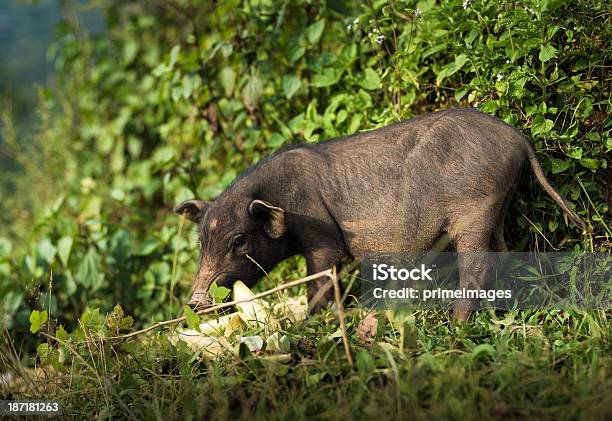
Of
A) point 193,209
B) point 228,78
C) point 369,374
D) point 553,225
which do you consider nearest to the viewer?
point 369,374

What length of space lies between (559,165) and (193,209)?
1948 millimetres

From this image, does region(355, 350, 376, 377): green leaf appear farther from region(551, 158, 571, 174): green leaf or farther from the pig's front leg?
region(551, 158, 571, 174): green leaf

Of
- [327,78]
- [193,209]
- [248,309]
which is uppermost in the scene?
[327,78]

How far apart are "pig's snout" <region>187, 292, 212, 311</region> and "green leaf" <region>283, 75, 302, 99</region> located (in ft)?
5.84

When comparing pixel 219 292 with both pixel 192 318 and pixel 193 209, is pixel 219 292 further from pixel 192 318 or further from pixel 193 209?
pixel 193 209

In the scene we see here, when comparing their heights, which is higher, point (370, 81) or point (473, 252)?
point (370, 81)

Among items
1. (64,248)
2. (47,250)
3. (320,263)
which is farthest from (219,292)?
(47,250)

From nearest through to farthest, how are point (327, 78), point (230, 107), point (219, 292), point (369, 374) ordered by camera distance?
point (369, 374) < point (219, 292) < point (327, 78) < point (230, 107)

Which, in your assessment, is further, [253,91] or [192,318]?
[253,91]

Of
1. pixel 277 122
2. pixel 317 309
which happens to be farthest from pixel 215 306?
pixel 277 122

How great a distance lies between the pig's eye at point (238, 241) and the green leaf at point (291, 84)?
156 centimetres

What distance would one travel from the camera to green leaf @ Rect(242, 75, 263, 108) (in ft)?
16.6

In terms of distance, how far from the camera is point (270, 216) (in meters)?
3.59

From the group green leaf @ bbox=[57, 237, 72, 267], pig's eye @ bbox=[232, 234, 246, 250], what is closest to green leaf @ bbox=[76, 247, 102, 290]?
green leaf @ bbox=[57, 237, 72, 267]
